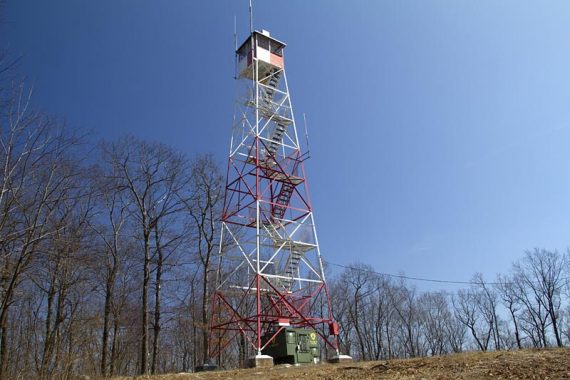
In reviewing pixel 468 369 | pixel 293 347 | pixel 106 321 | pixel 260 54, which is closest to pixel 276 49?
pixel 260 54

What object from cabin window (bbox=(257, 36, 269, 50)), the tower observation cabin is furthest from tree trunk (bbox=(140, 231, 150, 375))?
cabin window (bbox=(257, 36, 269, 50))

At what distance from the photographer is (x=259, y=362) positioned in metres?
19.2

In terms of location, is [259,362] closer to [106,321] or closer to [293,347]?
[293,347]

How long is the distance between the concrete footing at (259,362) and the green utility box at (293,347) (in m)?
1.34

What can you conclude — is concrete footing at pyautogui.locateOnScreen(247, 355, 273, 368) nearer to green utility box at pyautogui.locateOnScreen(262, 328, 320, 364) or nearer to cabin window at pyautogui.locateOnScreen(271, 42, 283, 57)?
green utility box at pyautogui.locateOnScreen(262, 328, 320, 364)

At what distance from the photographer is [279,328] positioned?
21.2 metres

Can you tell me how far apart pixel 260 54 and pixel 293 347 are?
55.5 ft

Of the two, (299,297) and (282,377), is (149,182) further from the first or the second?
(282,377)

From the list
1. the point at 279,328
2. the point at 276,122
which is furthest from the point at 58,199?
the point at 276,122

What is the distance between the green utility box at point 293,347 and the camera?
20.8 m

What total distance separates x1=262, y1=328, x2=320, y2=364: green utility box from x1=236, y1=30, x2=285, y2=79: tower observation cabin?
48.9ft

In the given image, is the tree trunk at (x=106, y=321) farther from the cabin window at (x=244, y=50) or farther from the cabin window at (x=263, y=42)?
the cabin window at (x=263, y=42)

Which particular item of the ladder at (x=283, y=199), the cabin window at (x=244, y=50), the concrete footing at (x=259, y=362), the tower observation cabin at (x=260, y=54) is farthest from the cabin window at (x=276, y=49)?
the concrete footing at (x=259, y=362)

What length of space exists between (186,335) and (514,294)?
44438 millimetres
